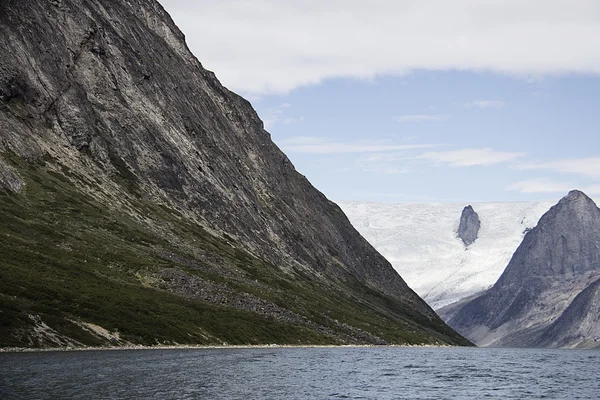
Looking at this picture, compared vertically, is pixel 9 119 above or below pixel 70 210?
above

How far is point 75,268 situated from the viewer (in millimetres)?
136625

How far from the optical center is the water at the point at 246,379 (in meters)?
69.0

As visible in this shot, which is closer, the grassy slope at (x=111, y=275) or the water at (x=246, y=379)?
the water at (x=246, y=379)

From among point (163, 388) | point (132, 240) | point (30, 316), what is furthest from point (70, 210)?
point (163, 388)

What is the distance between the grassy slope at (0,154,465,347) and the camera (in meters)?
112

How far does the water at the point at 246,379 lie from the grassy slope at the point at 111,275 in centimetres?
967

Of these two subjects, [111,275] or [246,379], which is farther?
[111,275]

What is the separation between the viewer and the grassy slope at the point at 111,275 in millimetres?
112125

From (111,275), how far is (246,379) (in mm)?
66505

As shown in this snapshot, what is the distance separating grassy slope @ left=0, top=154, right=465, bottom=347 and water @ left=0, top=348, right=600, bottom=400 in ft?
31.7

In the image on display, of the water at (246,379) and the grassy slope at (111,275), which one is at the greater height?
the grassy slope at (111,275)

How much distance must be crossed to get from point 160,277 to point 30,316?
2090 inches

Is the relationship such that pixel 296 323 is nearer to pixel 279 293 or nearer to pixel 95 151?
pixel 279 293

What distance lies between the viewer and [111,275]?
144125 mm
